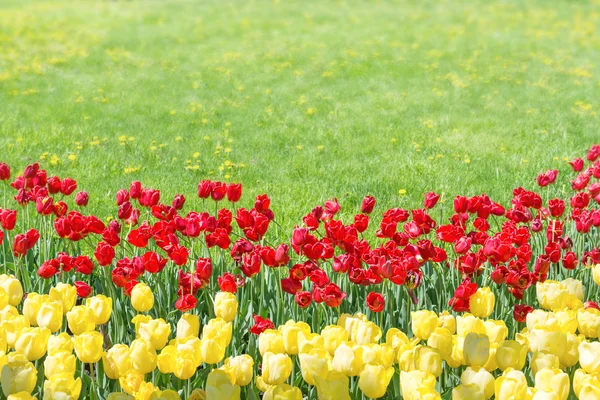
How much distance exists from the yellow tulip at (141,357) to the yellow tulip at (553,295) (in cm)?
158

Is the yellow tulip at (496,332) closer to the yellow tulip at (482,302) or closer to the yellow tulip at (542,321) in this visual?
the yellow tulip at (542,321)

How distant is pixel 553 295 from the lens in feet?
10.5

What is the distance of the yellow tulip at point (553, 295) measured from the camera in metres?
3.18

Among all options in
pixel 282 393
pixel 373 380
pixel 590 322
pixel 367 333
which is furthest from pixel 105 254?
pixel 590 322

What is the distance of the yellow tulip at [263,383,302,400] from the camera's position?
240 cm

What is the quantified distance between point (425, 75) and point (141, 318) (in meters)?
11.3

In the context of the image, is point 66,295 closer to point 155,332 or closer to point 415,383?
point 155,332

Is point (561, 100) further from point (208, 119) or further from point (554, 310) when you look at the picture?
point (554, 310)

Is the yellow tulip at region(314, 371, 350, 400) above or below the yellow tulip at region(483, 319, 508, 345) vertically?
above

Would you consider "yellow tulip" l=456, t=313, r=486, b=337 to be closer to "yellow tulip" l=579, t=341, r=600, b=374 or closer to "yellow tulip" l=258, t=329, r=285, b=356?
"yellow tulip" l=579, t=341, r=600, b=374

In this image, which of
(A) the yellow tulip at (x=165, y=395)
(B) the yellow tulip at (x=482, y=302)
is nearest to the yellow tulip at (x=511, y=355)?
(B) the yellow tulip at (x=482, y=302)

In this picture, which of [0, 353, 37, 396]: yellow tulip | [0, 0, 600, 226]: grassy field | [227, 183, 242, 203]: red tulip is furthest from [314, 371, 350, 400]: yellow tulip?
[0, 0, 600, 226]: grassy field

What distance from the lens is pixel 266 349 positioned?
9.04 feet

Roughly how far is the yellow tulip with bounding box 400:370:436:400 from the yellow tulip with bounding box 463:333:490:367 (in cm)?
30
